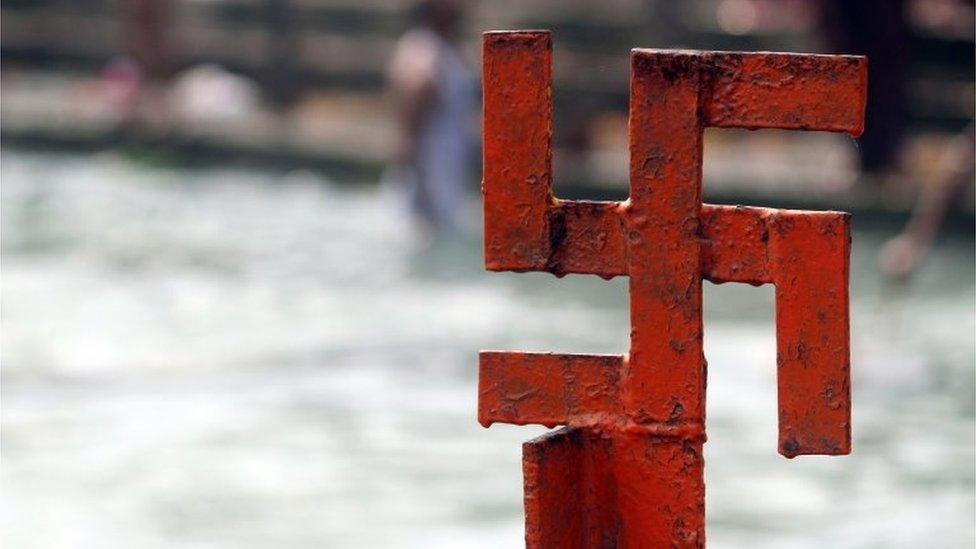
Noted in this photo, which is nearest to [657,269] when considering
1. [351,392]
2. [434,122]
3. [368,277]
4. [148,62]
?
[351,392]

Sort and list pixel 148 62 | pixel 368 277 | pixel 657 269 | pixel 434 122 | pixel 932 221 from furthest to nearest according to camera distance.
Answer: pixel 148 62 < pixel 434 122 < pixel 368 277 < pixel 932 221 < pixel 657 269

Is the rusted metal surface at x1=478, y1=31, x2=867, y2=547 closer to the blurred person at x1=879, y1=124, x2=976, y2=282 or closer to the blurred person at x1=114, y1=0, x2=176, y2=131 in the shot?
the blurred person at x1=879, y1=124, x2=976, y2=282

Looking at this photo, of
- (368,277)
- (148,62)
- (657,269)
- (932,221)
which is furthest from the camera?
(148,62)

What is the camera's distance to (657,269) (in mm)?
2627

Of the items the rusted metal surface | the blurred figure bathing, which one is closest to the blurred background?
the blurred figure bathing

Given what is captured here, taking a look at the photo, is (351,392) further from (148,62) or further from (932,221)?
(148,62)

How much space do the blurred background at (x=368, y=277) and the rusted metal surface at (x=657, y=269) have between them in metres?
3.17

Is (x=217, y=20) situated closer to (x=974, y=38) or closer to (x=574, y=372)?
(x=974, y=38)

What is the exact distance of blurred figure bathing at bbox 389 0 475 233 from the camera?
11.9 metres

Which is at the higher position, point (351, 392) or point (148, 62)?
point (148, 62)

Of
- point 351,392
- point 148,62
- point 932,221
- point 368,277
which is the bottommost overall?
point 351,392

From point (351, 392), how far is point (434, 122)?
14.6ft

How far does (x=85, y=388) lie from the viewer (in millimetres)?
7977

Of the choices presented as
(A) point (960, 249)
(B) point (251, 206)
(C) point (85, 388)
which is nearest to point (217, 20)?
(B) point (251, 206)
